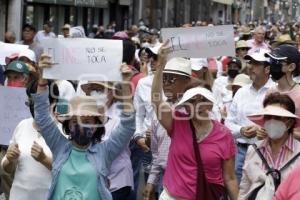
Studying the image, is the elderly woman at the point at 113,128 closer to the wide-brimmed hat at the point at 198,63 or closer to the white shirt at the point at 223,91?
the wide-brimmed hat at the point at 198,63

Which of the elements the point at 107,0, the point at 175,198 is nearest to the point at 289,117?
the point at 175,198

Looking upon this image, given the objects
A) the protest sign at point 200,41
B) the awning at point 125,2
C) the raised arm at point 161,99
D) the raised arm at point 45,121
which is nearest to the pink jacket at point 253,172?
the raised arm at point 161,99

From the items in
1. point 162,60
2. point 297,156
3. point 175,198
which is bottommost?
point 175,198

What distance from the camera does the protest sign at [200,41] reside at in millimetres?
Result: 6395

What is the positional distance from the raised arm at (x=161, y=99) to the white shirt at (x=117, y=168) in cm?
70

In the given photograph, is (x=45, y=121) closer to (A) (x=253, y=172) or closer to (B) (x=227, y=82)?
(A) (x=253, y=172)

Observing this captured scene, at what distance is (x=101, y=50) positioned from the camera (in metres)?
5.75

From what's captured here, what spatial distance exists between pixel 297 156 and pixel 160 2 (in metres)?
40.8

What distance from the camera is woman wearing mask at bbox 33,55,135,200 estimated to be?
5.05 metres

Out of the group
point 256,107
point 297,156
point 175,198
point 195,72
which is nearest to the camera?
point 297,156

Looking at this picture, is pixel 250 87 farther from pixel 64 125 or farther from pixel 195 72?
pixel 64 125

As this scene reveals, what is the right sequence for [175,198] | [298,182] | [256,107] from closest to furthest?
[298,182] → [175,198] → [256,107]

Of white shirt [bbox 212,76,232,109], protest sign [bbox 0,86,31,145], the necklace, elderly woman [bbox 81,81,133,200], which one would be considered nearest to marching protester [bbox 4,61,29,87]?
protest sign [bbox 0,86,31,145]

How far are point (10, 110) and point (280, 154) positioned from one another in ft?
8.33
